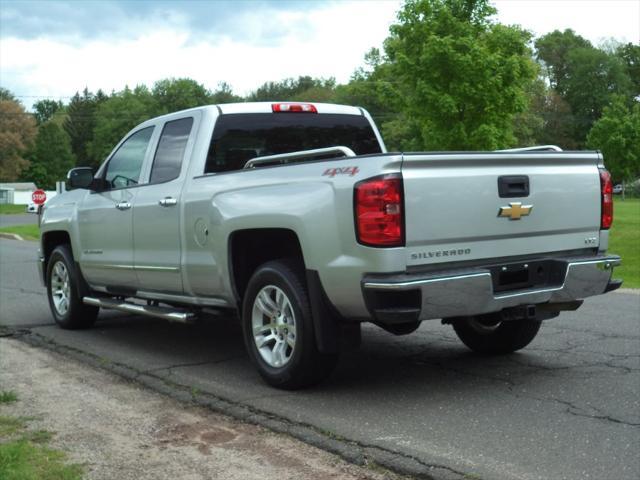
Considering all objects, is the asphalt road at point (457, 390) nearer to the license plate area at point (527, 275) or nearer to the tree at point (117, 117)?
the license plate area at point (527, 275)

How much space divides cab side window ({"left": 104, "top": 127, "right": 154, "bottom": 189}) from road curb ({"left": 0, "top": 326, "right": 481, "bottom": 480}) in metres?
1.65

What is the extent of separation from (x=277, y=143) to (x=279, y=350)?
204 cm

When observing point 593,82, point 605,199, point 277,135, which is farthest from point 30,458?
point 593,82

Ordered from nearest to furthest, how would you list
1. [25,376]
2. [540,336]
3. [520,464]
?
[520,464] < [25,376] < [540,336]

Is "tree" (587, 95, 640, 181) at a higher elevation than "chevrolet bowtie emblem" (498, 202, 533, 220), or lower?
higher

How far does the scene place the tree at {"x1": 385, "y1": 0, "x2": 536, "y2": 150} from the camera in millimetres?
28734

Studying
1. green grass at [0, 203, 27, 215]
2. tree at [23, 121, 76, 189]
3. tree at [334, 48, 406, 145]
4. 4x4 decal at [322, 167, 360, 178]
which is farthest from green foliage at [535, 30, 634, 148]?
4x4 decal at [322, 167, 360, 178]

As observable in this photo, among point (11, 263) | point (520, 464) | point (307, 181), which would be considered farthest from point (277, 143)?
point (11, 263)

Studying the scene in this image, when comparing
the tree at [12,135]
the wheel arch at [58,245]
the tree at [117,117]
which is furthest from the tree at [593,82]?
the wheel arch at [58,245]

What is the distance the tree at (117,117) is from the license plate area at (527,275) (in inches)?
4333

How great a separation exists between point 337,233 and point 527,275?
132 cm

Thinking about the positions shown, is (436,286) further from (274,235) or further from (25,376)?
(25,376)

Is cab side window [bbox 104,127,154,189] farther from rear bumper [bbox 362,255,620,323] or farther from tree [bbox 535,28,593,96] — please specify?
tree [bbox 535,28,593,96]

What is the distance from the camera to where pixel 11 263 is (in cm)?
1786
